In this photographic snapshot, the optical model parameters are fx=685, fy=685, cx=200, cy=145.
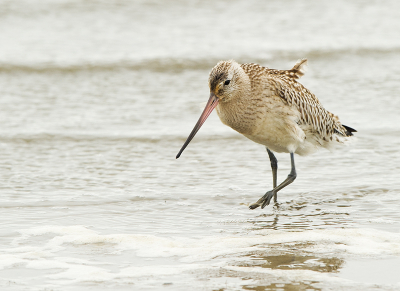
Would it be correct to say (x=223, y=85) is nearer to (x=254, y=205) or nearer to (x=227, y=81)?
(x=227, y=81)

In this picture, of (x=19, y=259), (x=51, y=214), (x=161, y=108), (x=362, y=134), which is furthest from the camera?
(x=161, y=108)

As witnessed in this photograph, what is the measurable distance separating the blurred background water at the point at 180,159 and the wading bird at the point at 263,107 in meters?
0.50

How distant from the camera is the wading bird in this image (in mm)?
5895

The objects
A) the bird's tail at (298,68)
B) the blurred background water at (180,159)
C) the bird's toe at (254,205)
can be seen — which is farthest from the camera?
the bird's tail at (298,68)

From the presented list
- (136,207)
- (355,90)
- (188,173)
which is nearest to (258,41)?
(355,90)

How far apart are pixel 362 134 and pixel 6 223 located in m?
4.38

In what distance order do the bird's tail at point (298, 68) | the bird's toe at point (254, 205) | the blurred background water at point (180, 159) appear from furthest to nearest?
1. the bird's tail at point (298, 68)
2. the bird's toe at point (254, 205)
3. the blurred background water at point (180, 159)

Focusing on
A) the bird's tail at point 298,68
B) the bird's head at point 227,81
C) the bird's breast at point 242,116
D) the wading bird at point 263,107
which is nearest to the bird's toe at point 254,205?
the wading bird at point 263,107

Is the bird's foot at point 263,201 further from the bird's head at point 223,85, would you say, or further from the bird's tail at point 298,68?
the bird's tail at point 298,68

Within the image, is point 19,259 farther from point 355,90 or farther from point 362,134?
point 355,90

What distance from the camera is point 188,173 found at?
6.80m

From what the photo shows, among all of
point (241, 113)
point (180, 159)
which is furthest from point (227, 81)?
point (180, 159)

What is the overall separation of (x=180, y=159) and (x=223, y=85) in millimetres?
1642

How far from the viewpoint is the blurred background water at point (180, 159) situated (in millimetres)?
4418
